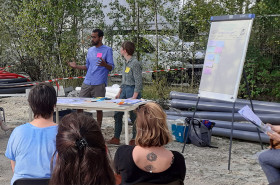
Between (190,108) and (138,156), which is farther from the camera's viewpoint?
(190,108)

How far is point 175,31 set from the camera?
9680 millimetres

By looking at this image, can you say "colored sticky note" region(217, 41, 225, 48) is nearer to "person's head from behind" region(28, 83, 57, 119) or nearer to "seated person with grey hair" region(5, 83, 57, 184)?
"person's head from behind" region(28, 83, 57, 119)

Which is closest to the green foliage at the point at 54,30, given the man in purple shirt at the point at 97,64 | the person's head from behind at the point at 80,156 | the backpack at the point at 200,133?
the man in purple shirt at the point at 97,64

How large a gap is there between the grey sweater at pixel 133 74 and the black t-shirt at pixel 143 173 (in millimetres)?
3128

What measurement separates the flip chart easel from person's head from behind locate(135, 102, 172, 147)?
2.49 metres

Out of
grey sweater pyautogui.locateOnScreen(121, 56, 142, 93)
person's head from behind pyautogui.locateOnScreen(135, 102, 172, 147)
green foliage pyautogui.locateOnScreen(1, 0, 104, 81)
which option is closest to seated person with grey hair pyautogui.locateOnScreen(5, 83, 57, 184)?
person's head from behind pyautogui.locateOnScreen(135, 102, 172, 147)

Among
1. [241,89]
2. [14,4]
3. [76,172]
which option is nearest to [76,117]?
[76,172]

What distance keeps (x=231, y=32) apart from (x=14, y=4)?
861 cm

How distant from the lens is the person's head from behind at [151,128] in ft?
8.78

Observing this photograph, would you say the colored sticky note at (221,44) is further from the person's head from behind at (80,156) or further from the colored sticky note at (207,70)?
the person's head from behind at (80,156)

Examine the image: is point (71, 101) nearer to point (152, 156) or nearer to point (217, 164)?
point (217, 164)

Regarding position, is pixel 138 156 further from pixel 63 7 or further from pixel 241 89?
pixel 63 7

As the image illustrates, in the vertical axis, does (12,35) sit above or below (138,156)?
above

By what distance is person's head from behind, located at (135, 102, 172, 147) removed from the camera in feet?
8.78
